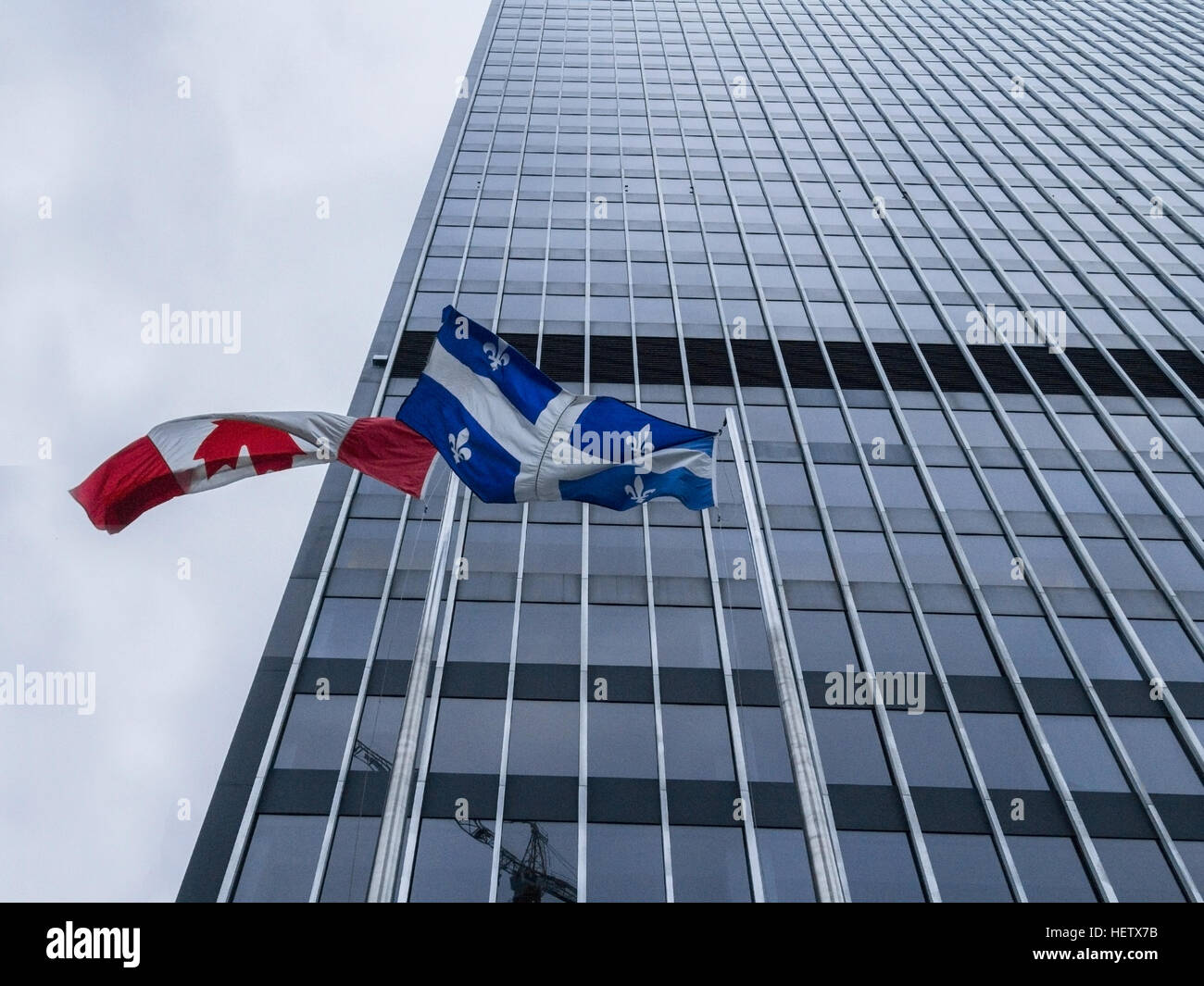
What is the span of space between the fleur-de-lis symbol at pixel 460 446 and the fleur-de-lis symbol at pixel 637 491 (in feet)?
6.49

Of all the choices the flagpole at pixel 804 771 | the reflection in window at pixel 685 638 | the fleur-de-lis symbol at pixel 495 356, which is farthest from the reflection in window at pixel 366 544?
the flagpole at pixel 804 771

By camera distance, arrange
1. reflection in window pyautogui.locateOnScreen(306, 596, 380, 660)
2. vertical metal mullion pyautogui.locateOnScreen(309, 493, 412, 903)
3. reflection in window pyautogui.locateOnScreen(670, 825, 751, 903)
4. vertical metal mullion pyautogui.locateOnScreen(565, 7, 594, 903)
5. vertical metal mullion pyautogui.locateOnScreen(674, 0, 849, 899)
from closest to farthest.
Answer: vertical metal mullion pyautogui.locateOnScreen(674, 0, 849, 899) < reflection in window pyautogui.locateOnScreen(670, 825, 751, 903) < vertical metal mullion pyautogui.locateOnScreen(309, 493, 412, 903) < vertical metal mullion pyautogui.locateOnScreen(565, 7, 594, 903) < reflection in window pyautogui.locateOnScreen(306, 596, 380, 660)

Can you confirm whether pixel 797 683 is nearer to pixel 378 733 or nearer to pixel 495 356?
pixel 378 733

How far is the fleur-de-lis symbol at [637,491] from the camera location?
12844 millimetres

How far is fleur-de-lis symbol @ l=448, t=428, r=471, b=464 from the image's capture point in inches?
511

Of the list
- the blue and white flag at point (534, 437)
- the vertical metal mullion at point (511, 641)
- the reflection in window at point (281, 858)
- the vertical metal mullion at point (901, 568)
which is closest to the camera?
the blue and white flag at point (534, 437)

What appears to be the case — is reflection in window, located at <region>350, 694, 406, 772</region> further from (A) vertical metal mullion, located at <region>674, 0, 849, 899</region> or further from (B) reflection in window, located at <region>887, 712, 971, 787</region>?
(B) reflection in window, located at <region>887, 712, 971, 787</region>

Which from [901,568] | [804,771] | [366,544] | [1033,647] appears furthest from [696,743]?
[366,544]

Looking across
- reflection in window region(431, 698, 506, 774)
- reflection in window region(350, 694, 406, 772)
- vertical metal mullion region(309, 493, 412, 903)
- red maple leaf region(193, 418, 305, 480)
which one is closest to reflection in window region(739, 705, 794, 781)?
reflection in window region(431, 698, 506, 774)

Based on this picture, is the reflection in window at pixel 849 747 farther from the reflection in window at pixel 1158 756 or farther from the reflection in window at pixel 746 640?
the reflection in window at pixel 1158 756

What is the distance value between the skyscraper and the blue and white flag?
1430 mm
